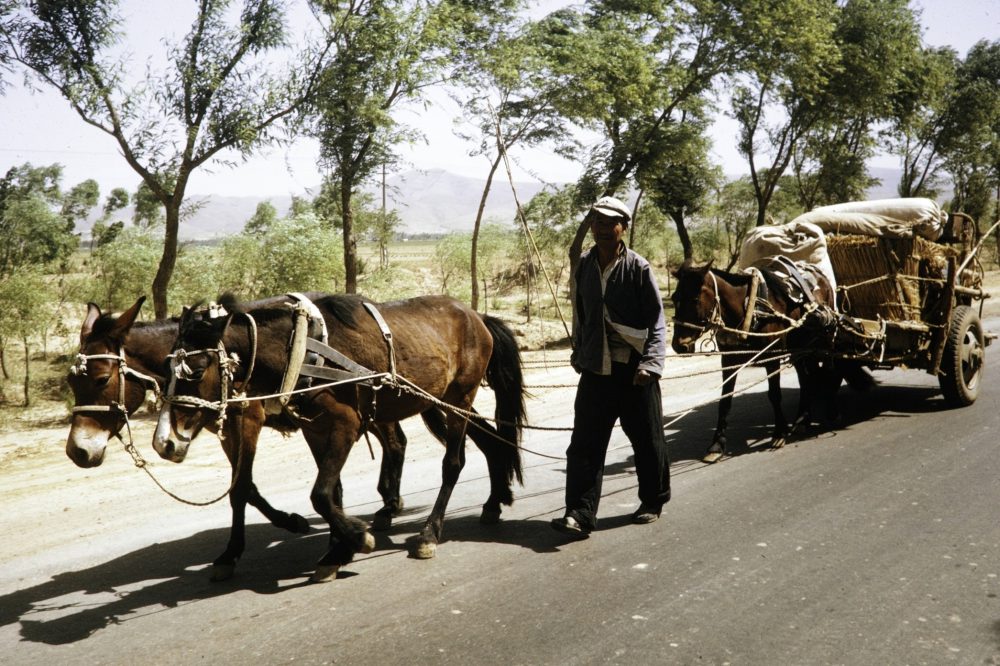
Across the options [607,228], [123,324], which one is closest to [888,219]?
[607,228]

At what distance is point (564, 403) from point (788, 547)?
5.83m

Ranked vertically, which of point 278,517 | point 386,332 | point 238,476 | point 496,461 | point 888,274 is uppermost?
point 888,274

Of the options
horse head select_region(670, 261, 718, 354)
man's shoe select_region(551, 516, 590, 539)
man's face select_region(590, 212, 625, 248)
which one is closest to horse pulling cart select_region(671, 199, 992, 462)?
horse head select_region(670, 261, 718, 354)

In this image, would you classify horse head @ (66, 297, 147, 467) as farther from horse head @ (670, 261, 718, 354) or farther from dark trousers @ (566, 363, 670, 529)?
horse head @ (670, 261, 718, 354)

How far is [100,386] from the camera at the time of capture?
13.5ft

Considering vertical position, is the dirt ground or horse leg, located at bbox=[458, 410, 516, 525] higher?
horse leg, located at bbox=[458, 410, 516, 525]

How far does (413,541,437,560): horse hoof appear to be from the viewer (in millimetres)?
4883

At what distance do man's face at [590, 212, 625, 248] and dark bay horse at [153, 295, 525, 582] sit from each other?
133 cm

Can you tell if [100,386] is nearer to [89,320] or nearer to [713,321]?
[89,320]

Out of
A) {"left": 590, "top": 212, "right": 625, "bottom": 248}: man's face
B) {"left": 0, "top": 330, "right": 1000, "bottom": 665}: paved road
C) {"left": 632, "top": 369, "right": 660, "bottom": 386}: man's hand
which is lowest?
{"left": 0, "top": 330, "right": 1000, "bottom": 665}: paved road

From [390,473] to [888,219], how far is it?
6.22 meters

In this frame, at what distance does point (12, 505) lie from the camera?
6.61 m

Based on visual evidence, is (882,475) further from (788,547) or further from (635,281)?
(635,281)

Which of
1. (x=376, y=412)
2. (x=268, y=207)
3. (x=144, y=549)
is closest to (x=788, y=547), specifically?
(x=376, y=412)
